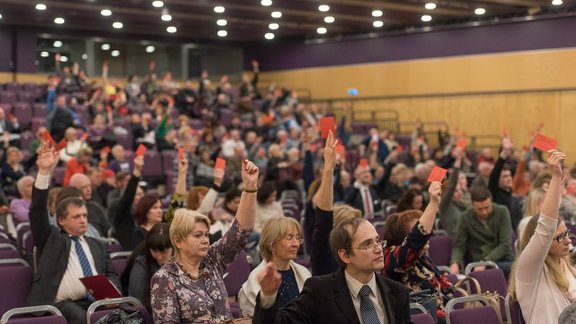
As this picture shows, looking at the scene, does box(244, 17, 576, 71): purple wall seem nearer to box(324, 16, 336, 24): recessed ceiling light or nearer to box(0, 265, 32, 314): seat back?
box(324, 16, 336, 24): recessed ceiling light

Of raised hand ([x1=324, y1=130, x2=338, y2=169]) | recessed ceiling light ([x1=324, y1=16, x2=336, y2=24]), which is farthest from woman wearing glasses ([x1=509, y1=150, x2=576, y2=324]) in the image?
recessed ceiling light ([x1=324, y1=16, x2=336, y2=24])

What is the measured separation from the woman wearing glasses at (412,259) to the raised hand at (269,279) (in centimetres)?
173

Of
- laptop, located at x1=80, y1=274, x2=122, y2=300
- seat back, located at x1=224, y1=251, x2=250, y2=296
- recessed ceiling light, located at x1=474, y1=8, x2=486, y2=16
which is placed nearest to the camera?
laptop, located at x1=80, y1=274, x2=122, y2=300

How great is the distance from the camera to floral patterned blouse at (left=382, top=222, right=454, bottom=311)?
18.3 feet

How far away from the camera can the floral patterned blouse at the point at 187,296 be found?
5078mm

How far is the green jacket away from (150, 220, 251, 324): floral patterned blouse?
4058 mm

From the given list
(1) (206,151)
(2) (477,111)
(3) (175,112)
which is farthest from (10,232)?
(2) (477,111)

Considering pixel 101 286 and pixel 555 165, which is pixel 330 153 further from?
pixel 101 286

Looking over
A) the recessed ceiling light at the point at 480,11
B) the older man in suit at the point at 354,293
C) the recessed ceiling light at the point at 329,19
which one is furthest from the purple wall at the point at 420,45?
the older man in suit at the point at 354,293

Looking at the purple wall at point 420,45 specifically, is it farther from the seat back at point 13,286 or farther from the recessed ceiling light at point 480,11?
the seat back at point 13,286

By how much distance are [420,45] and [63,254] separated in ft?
56.6

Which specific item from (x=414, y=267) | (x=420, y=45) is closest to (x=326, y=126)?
(x=414, y=267)

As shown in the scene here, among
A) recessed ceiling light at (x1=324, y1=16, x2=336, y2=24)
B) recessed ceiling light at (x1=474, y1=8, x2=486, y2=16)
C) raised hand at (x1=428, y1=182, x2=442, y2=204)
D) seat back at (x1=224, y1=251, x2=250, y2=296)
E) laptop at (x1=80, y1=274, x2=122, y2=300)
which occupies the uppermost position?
recessed ceiling light at (x1=324, y1=16, x2=336, y2=24)

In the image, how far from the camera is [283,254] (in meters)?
5.52
